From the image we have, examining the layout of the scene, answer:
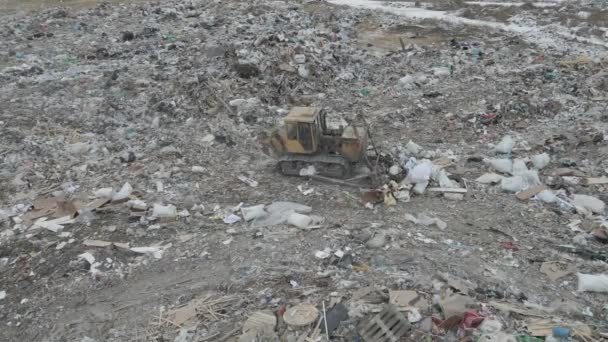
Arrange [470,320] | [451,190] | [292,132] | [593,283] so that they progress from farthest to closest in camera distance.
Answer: [292,132]
[451,190]
[593,283]
[470,320]

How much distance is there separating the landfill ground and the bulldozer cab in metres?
0.55

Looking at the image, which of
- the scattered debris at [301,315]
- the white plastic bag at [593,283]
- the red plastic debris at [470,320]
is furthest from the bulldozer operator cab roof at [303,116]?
the white plastic bag at [593,283]

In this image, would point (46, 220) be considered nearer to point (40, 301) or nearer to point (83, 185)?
point (83, 185)

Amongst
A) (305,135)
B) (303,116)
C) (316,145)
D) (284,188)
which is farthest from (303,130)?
(284,188)

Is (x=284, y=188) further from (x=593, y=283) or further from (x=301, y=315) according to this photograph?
(x=593, y=283)

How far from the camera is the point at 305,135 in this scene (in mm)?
7246

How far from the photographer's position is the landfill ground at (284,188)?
491 centimetres

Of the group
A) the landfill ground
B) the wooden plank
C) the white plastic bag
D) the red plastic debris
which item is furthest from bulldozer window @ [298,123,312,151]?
the white plastic bag

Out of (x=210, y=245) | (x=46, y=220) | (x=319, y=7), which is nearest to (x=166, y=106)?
(x=46, y=220)

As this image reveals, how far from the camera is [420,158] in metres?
8.18

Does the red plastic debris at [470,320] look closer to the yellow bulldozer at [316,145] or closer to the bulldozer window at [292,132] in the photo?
the yellow bulldozer at [316,145]

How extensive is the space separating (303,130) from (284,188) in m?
0.93

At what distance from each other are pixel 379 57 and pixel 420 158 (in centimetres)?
616

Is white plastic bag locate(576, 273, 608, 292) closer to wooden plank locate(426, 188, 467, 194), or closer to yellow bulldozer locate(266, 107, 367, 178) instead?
wooden plank locate(426, 188, 467, 194)
